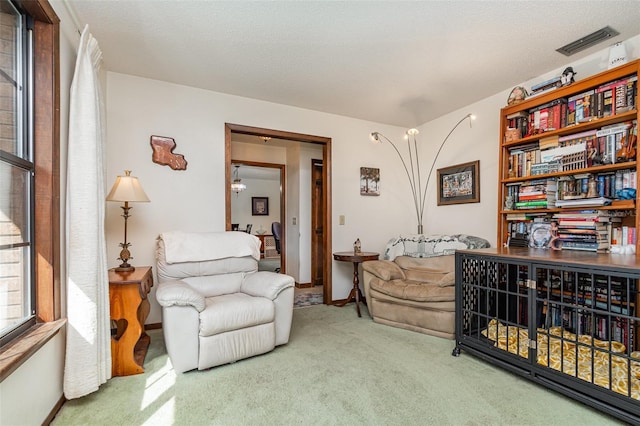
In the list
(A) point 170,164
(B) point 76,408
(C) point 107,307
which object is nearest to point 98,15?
(A) point 170,164

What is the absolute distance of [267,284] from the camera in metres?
2.55

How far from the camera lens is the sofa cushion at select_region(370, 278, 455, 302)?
275 centimetres

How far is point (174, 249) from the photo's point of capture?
2598 millimetres

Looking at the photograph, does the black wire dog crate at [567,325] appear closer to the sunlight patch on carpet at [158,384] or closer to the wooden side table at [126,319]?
the sunlight patch on carpet at [158,384]

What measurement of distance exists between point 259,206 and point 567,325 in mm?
8033

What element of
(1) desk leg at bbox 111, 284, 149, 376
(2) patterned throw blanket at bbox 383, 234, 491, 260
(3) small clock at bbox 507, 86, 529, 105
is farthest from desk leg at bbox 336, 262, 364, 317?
(3) small clock at bbox 507, 86, 529, 105

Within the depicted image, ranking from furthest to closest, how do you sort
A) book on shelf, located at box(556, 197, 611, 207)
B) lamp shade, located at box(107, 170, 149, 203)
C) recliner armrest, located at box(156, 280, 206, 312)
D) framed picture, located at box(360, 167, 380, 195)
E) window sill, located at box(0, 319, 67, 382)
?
framed picture, located at box(360, 167, 380, 195), lamp shade, located at box(107, 170, 149, 203), book on shelf, located at box(556, 197, 611, 207), recliner armrest, located at box(156, 280, 206, 312), window sill, located at box(0, 319, 67, 382)

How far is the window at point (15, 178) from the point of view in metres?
1.38

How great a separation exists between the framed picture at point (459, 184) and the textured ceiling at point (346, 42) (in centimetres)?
83

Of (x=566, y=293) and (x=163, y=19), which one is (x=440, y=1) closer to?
(x=163, y=19)

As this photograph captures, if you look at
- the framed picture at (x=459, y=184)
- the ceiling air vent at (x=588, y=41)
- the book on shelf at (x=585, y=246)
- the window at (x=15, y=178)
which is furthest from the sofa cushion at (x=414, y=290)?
the window at (x=15, y=178)

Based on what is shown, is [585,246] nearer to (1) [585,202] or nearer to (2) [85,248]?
(1) [585,202]

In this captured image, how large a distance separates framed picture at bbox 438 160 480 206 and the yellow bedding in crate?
5.48ft

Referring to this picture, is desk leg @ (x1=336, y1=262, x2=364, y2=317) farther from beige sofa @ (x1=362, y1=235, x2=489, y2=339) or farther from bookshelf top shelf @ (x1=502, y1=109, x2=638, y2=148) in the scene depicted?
bookshelf top shelf @ (x1=502, y1=109, x2=638, y2=148)
